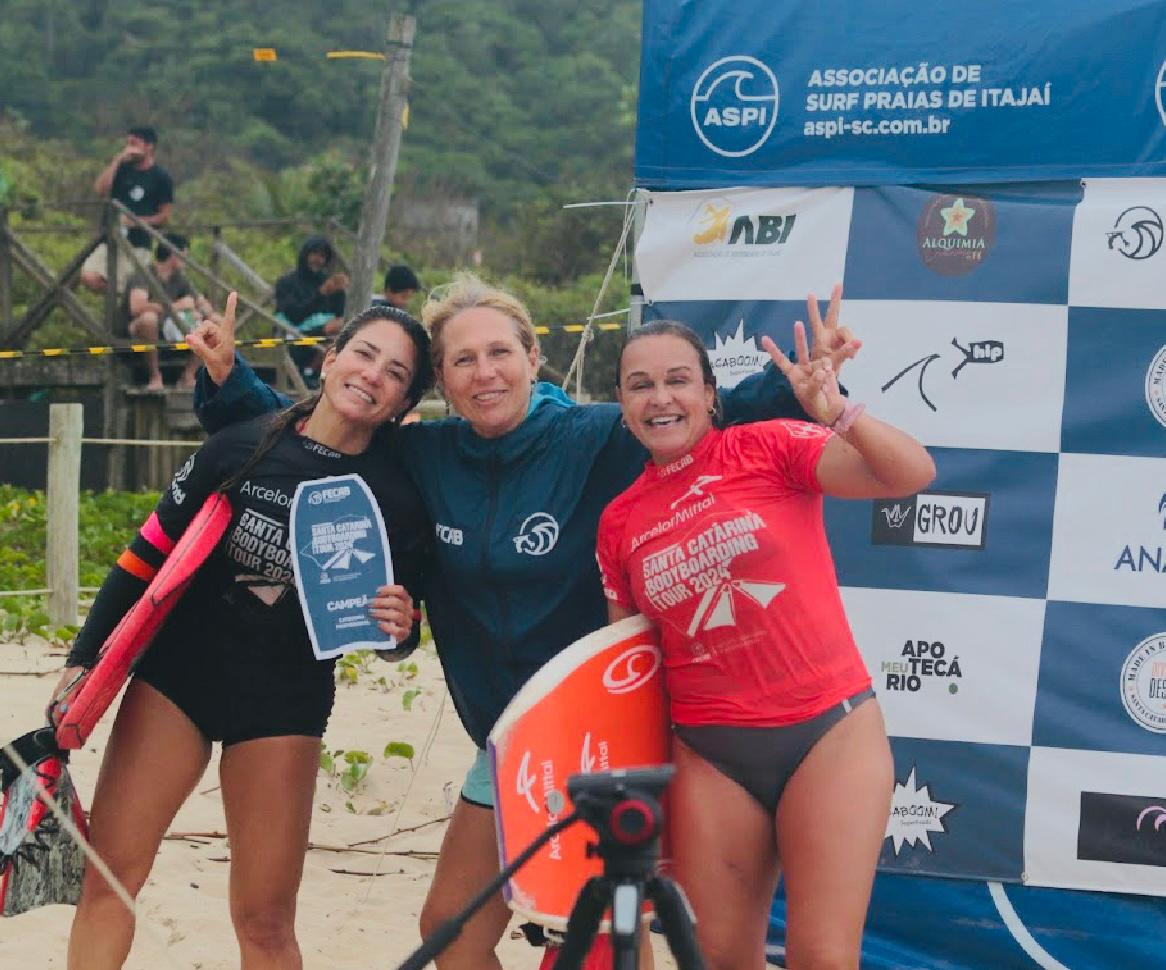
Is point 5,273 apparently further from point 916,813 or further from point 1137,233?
point 1137,233

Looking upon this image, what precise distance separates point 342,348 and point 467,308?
0.98 ft

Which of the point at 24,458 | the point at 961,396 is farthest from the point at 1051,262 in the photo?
the point at 24,458

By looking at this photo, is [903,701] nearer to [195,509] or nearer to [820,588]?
[820,588]

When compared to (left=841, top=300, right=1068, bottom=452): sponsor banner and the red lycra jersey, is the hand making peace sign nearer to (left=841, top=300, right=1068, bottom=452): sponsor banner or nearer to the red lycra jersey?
the red lycra jersey

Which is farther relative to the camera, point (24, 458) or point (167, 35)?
point (167, 35)

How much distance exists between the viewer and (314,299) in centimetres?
1298

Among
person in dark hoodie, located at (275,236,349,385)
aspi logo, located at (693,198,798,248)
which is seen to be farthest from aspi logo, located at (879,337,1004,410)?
person in dark hoodie, located at (275,236,349,385)

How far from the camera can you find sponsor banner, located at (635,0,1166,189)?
402 cm

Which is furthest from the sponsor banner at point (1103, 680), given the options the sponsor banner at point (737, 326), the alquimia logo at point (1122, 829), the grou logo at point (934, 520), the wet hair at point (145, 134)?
the wet hair at point (145, 134)

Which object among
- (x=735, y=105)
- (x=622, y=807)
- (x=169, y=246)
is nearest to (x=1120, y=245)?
(x=735, y=105)

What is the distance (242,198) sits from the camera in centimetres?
2723

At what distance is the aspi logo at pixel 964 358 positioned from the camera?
13.5 feet

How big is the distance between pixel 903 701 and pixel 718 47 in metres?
1.89

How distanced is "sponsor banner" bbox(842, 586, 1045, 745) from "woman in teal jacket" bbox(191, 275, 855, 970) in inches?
43.6
